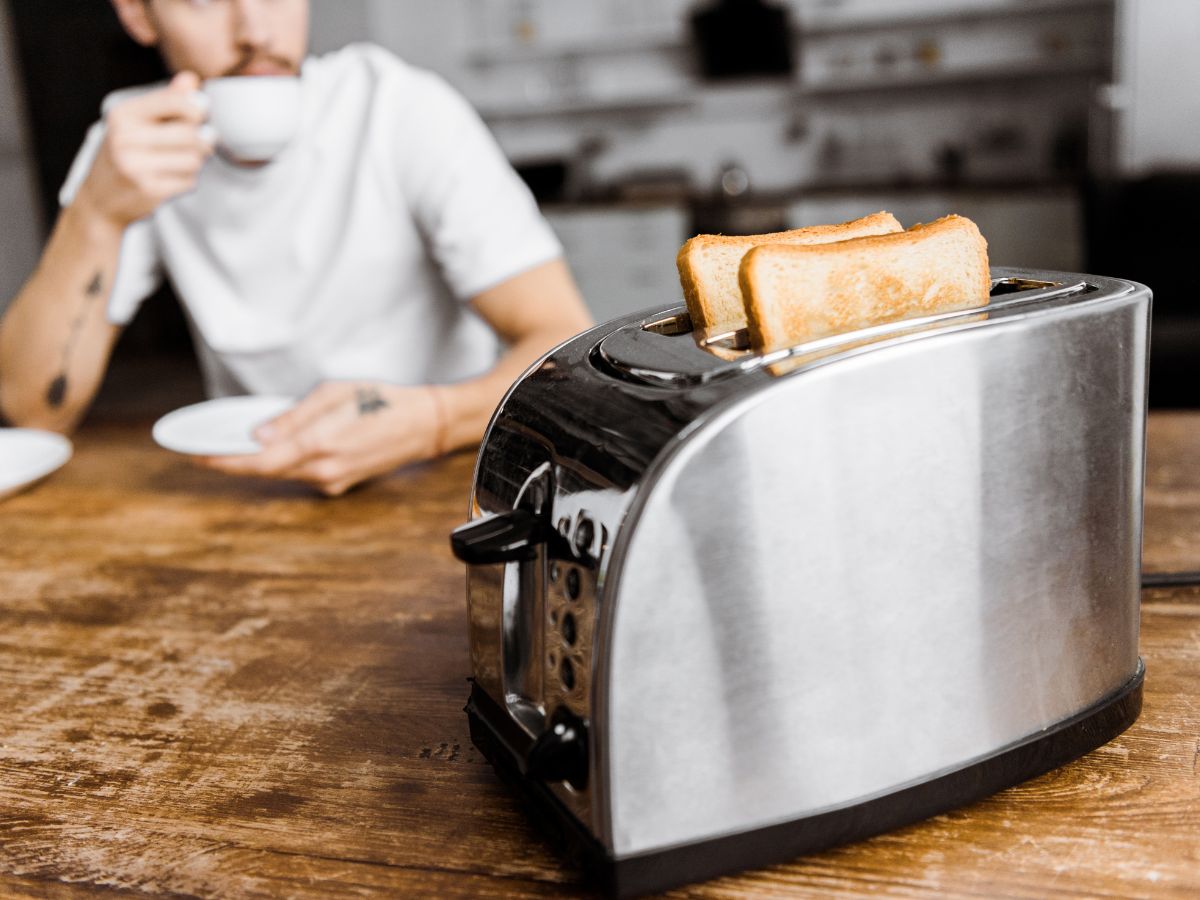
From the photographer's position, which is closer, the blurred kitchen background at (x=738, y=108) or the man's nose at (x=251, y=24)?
the man's nose at (x=251, y=24)

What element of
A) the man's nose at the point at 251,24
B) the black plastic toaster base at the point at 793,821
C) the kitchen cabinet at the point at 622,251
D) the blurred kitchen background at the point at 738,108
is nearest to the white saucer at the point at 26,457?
the man's nose at the point at 251,24

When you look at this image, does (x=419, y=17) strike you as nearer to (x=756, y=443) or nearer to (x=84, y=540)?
(x=84, y=540)

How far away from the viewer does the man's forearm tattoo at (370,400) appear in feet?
3.80

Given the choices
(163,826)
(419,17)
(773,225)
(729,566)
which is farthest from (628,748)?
(419,17)

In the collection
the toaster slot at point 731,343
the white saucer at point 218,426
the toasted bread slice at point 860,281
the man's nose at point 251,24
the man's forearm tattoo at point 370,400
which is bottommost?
the white saucer at point 218,426

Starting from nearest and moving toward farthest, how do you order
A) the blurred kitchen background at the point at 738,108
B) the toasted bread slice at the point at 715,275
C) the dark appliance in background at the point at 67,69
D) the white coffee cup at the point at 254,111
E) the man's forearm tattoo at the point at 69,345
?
the toasted bread slice at the point at 715,275, the white coffee cup at the point at 254,111, the man's forearm tattoo at the point at 69,345, the blurred kitchen background at the point at 738,108, the dark appliance in background at the point at 67,69

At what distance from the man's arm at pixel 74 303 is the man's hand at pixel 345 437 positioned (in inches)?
16.9

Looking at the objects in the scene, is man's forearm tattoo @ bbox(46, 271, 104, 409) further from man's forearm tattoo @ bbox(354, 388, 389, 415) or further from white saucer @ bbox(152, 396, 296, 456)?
man's forearm tattoo @ bbox(354, 388, 389, 415)

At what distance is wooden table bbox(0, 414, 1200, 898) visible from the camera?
478 millimetres

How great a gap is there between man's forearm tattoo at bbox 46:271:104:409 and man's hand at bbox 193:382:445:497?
0.53 meters

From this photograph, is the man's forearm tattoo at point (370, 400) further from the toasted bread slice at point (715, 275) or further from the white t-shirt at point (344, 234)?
the toasted bread slice at point (715, 275)

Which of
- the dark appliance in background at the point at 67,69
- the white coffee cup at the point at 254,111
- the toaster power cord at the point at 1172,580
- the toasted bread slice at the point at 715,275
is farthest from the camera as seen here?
the dark appliance in background at the point at 67,69

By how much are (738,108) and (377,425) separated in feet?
13.9

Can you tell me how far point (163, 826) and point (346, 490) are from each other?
60 cm
